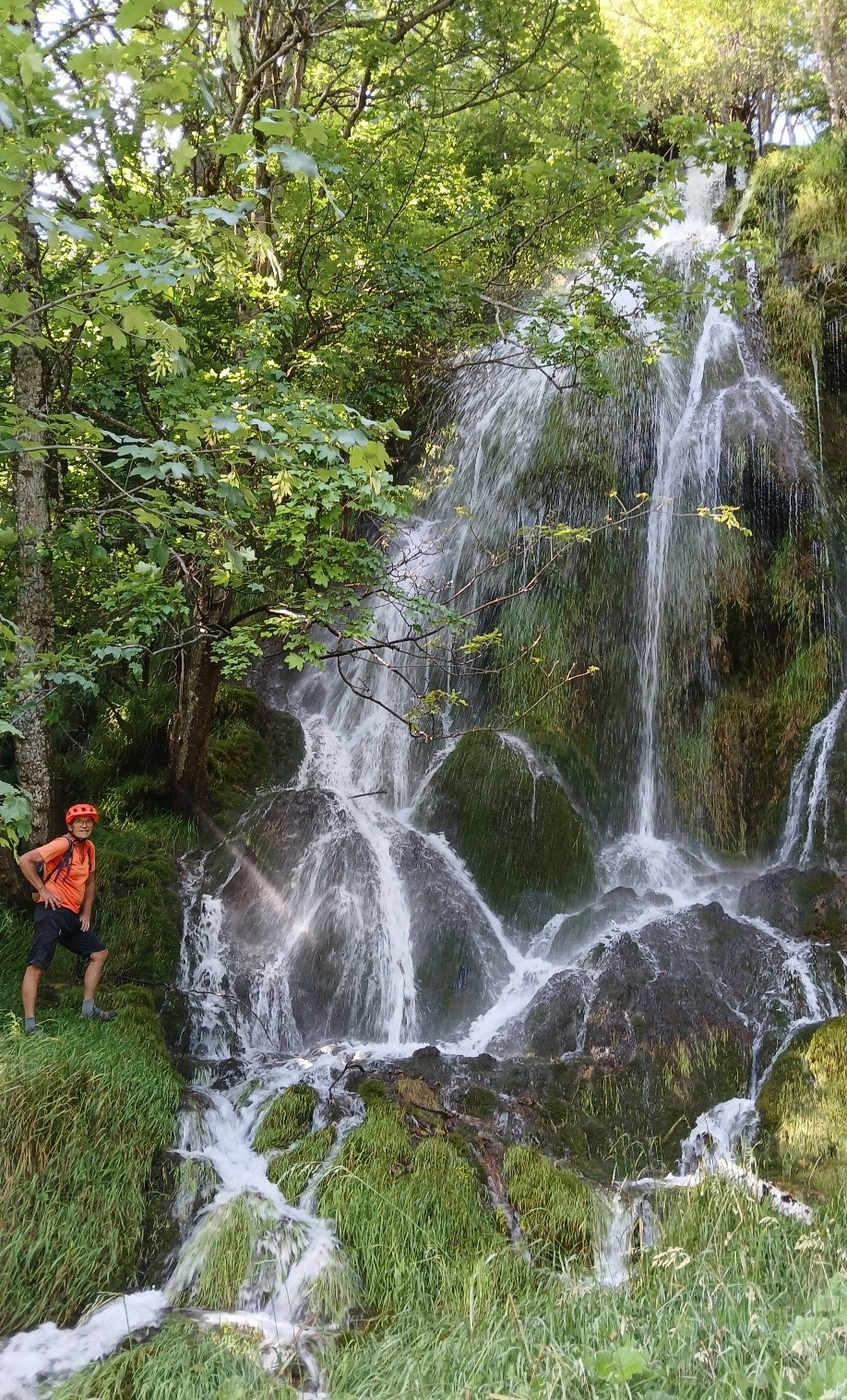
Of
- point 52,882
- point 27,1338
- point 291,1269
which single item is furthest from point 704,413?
point 27,1338

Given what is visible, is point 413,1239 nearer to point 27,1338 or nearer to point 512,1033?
point 27,1338

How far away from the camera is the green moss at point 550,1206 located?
441 cm

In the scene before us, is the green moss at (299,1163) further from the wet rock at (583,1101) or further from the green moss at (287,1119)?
the wet rock at (583,1101)

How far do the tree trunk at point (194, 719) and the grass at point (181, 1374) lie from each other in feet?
14.7

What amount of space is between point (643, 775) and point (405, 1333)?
20.8 feet

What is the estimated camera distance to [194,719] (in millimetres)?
7758

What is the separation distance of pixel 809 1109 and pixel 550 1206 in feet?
6.05

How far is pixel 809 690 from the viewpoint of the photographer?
29.2 feet

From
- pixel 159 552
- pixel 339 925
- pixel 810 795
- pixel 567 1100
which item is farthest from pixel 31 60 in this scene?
pixel 810 795

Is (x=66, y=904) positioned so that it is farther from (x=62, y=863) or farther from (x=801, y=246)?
(x=801, y=246)

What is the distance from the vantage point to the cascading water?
4.62 m

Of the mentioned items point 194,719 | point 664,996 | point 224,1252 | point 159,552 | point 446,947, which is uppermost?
point 194,719

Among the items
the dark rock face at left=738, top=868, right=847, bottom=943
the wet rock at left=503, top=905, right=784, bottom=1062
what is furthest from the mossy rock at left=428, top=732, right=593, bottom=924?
the dark rock face at left=738, top=868, right=847, bottom=943

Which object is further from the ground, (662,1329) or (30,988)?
(30,988)
